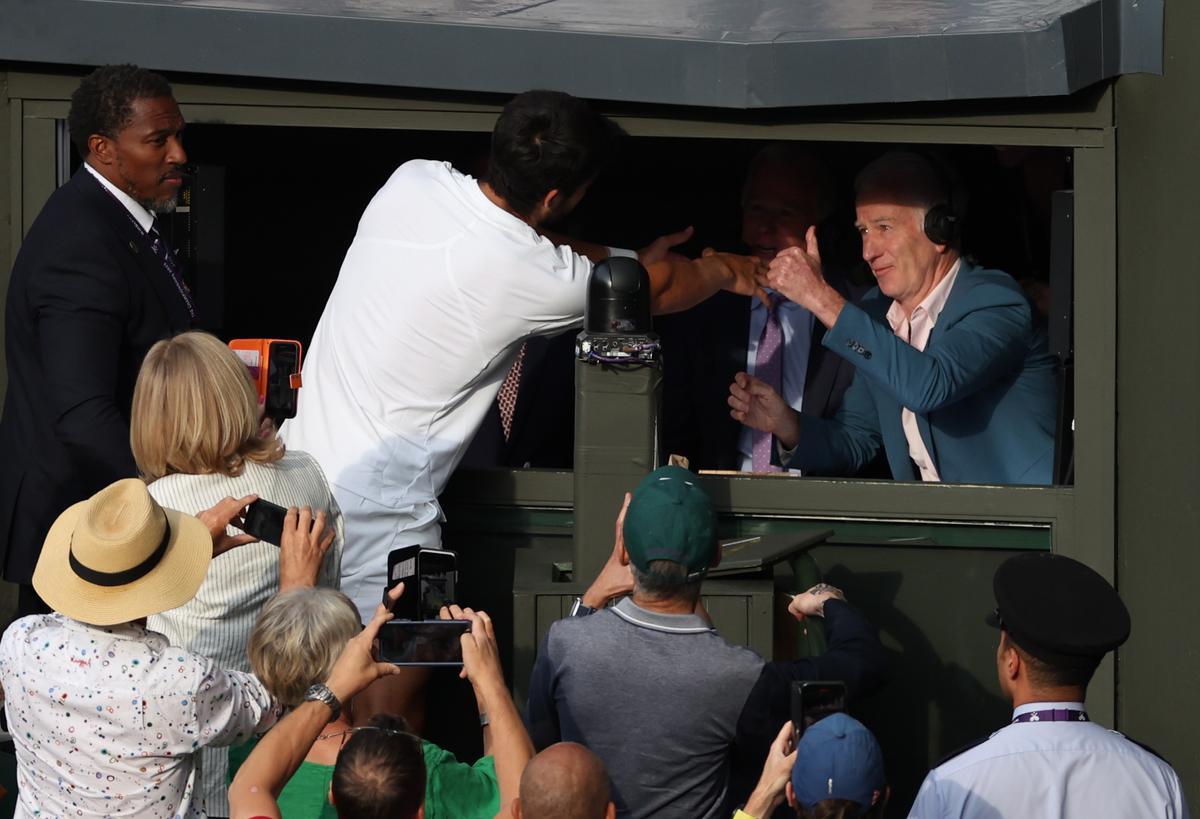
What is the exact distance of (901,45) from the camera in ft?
15.9

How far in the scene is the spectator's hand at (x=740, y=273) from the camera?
17.2ft

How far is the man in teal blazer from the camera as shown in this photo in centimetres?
500

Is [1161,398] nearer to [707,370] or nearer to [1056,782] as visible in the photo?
[707,370]

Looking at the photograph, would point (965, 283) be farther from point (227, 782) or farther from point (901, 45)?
point (227, 782)

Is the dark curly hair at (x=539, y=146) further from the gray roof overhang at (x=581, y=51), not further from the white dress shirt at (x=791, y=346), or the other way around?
the white dress shirt at (x=791, y=346)

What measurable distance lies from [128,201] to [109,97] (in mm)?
276

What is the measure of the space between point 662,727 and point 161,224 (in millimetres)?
3347

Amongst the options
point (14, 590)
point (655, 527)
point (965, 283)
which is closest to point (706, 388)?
point (965, 283)

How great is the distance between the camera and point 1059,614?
309 centimetres

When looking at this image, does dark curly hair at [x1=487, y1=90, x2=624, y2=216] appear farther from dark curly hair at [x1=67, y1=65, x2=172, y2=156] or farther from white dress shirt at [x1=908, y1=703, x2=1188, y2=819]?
white dress shirt at [x1=908, y1=703, x2=1188, y2=819]

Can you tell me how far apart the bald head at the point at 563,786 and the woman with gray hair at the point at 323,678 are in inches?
14.8

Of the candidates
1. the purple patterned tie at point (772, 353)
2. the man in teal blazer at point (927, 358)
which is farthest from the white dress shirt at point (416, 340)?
the purple patterned tie at point (772, 353)

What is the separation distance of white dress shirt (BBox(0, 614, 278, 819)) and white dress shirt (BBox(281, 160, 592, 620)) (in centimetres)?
128

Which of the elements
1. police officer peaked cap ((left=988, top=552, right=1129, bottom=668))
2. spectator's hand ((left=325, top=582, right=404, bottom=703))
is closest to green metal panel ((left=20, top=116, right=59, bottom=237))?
spectator's hand ((left=325, top=582, right=404, bottom=703))
